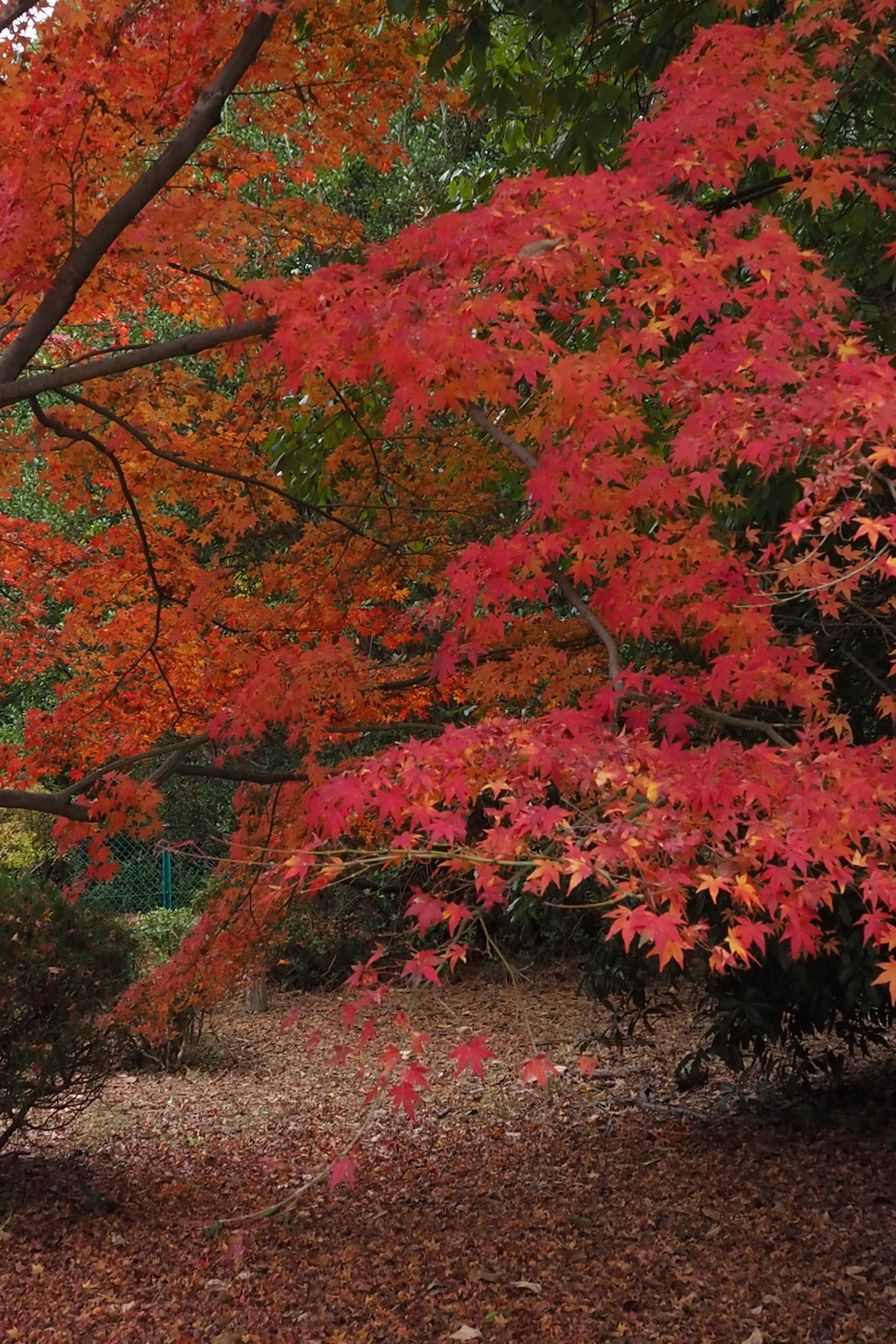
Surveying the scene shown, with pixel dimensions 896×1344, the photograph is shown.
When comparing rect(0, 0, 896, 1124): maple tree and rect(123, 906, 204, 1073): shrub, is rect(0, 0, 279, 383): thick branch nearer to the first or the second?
rect(0, 0, 896, 1124): maple tree

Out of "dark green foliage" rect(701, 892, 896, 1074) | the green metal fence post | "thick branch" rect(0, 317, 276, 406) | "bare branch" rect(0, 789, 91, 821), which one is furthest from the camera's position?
the green metal fence post

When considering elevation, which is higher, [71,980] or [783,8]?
[783,8]

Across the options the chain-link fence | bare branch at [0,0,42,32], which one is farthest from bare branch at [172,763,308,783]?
the chain-link fence

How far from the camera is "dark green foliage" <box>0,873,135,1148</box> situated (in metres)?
5.02

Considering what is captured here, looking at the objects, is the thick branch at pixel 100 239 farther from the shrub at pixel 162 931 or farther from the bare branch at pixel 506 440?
the shrub at pixel 162 931

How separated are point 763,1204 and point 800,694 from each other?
8.96ft

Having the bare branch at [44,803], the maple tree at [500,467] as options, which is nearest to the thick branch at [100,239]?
the maple tree at [500,467]

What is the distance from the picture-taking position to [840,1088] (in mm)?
5883

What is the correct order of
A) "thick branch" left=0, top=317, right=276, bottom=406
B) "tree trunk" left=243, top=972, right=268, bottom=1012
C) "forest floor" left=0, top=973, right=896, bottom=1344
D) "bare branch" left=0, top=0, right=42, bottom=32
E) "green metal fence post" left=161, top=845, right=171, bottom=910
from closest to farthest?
→ "thick branch" left=0, top=317, right=276, bottom=406, "bare branch" left=0, top=0, right=42, bottom=32, "forest floor" left=0, top=973, right=896, bottom=1344, "tree trunk" left=243, top=972, right=268, bottom=1012, "green metal fence post" left=161, top=845, right=171, bottom=910

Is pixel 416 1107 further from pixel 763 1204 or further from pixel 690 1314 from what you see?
pixel 690 1314

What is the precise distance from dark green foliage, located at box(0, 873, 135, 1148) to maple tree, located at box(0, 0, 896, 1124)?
217 millimetres

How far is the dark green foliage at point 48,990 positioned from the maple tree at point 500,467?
0.71 ft

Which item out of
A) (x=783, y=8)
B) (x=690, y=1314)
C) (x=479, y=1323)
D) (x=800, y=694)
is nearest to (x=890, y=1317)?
(x=690, y=1314)

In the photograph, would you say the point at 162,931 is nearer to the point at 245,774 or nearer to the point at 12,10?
the point at 245,774
